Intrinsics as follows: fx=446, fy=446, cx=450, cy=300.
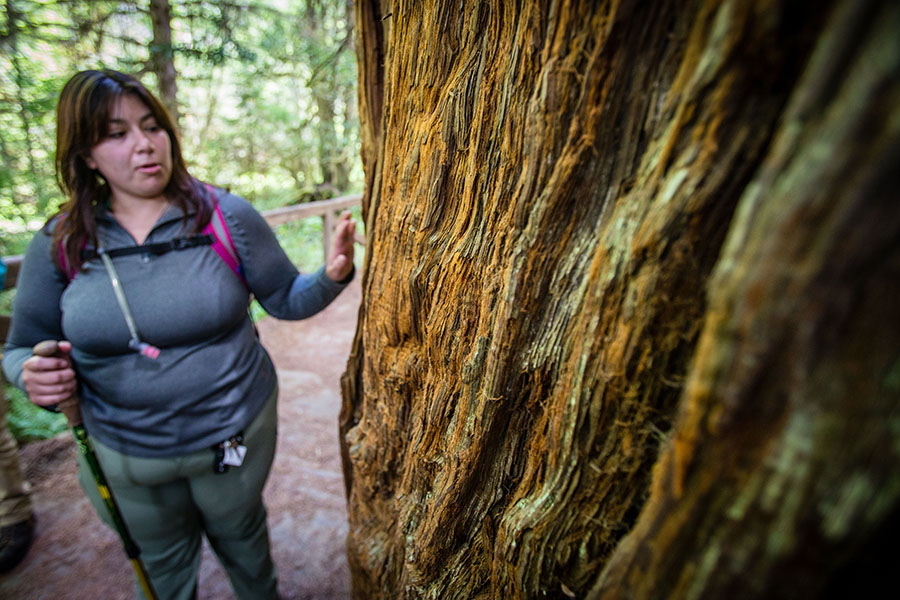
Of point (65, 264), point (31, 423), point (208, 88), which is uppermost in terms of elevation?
point (208, 88)

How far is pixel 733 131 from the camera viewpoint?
57cm

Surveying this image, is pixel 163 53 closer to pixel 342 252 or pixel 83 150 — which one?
pixel 83 150

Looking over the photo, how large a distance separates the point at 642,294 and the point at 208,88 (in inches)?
410

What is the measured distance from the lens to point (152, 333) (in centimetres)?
159

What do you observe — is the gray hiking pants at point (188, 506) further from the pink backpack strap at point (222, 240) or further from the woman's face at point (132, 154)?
the woman's face at point (132, 154)

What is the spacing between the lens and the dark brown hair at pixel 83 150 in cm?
158

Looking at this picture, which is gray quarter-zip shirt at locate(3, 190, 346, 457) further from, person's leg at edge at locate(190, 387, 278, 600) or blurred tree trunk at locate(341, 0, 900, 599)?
blurred tree trunk at locate(341, 0, 900, 599)

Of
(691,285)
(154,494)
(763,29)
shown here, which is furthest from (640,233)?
(154,494)

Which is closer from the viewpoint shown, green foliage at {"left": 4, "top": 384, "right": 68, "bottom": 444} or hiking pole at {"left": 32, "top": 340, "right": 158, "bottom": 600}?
hiking pole at {"left": 32, "top": 340, "right": 158, "bottom": 600}

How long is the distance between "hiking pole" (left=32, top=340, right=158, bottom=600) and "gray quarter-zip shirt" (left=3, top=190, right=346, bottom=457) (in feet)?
0.15

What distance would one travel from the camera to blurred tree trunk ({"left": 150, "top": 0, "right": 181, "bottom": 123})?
5371mm

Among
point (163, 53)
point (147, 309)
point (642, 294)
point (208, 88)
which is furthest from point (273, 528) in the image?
point (208, 88)

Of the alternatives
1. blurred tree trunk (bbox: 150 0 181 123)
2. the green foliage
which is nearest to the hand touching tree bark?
the green foliage

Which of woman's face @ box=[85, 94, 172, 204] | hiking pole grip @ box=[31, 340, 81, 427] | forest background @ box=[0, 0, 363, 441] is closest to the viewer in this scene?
hiking pole grip @ box=[31, 340, 81, 427]
